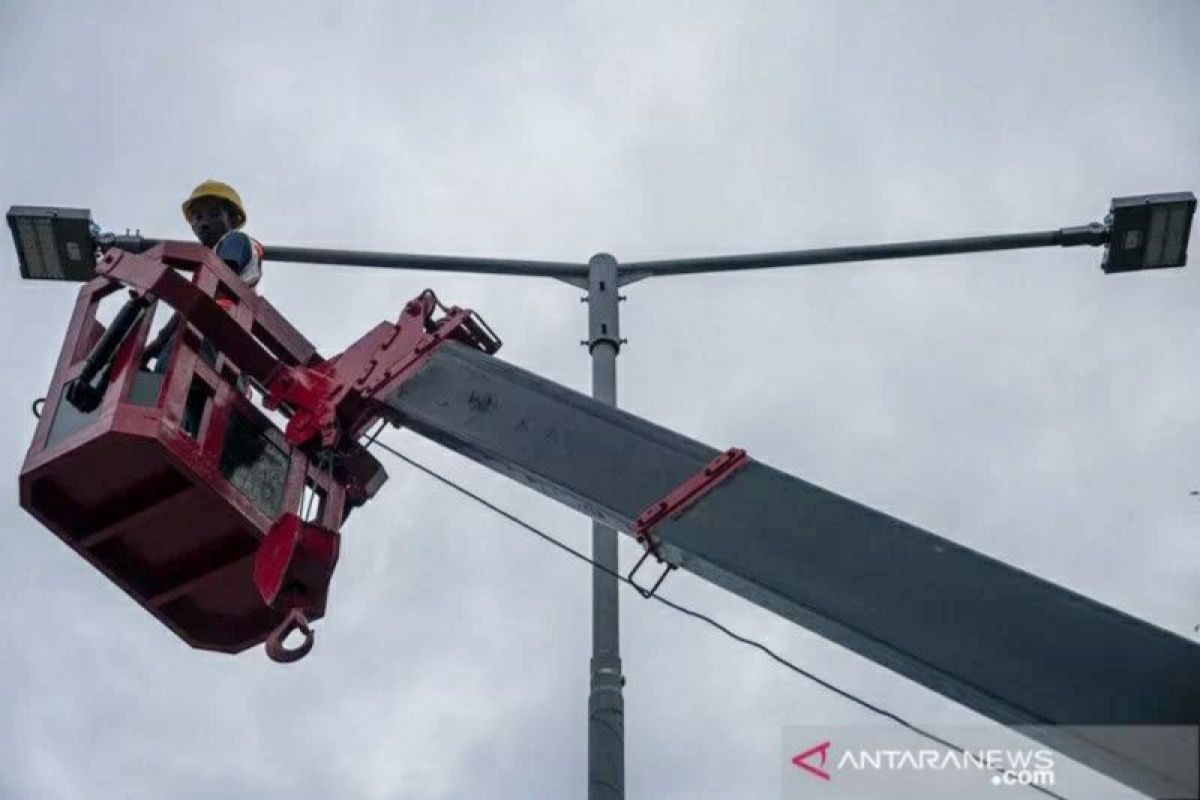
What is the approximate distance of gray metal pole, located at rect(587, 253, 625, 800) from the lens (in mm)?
7016

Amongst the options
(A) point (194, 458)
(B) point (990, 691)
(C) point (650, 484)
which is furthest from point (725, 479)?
→ (A) point (194, 458)

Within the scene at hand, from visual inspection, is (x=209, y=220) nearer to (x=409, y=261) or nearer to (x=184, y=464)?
(x=409, y=261)

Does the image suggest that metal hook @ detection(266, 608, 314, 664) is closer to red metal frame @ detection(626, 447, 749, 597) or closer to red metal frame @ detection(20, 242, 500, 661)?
red metal frame @ detection(20, 242, 500, 661)

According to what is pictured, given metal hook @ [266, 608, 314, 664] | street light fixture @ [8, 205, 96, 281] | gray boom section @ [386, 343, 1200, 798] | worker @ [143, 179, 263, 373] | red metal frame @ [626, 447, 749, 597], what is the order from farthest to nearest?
1. street light fixture @ [8, 205, 96, 281]
2. worker @ [143, 179, 263, 373]
3. metal hook @ [266, 608, 314, 664]
4. red metal frame @ [626, 447, 749, 597]
5. gray boom section @ [386, 343, 1200, 798]

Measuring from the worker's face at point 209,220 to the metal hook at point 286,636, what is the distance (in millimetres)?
2953

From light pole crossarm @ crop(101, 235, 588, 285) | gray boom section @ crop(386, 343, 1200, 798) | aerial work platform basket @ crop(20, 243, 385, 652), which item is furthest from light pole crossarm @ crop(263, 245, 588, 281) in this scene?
gray boom section @ crop(386, 343, 1200, 798)

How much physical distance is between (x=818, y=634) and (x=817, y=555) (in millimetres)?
267

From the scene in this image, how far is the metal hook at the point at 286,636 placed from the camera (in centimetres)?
680

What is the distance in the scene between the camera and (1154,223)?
9.20m

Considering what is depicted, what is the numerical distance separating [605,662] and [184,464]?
2.06 metres

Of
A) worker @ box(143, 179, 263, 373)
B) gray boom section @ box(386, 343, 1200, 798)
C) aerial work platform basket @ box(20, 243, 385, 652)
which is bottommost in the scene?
gray boom section @ box(386, 343, 1200, 798)

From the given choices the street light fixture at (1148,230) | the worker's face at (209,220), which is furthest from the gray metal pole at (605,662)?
the street light fixture at (1148,230)

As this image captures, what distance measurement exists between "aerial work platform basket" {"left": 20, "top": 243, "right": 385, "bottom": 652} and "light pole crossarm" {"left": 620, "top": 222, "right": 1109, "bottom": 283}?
97.5 inches

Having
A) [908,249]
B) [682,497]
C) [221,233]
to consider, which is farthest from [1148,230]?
[221,233]
